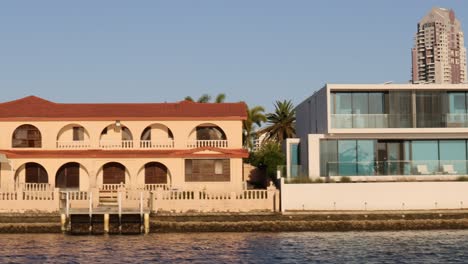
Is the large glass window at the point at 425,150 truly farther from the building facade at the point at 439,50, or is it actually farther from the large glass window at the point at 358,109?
the building facade at the point at 439,50

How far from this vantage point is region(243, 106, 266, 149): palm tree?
239 feet

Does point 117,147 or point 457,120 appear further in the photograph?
point 117,147

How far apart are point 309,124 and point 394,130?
29.4 ft

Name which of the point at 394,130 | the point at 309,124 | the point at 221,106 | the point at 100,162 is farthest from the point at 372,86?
the point at 100,162

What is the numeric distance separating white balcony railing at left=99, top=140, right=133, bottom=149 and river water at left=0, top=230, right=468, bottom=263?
43.3 feet

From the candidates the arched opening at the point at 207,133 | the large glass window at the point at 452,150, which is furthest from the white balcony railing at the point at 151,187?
the large glass window at the point at 452,150

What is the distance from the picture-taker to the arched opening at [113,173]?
5144 cm

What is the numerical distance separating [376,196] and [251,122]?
31.3 metres

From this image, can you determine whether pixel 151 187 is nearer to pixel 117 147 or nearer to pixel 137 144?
pixel 137 144

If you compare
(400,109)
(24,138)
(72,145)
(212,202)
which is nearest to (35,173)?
(24,138)

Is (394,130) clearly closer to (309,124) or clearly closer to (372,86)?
(372,86)

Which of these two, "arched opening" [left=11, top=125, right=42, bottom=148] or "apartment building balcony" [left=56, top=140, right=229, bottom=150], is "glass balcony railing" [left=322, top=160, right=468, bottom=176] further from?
"arched opening" [left=11, top=125, right=42, bottom=148]

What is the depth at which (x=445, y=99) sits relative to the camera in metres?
47.5

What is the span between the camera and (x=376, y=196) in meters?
43.7
